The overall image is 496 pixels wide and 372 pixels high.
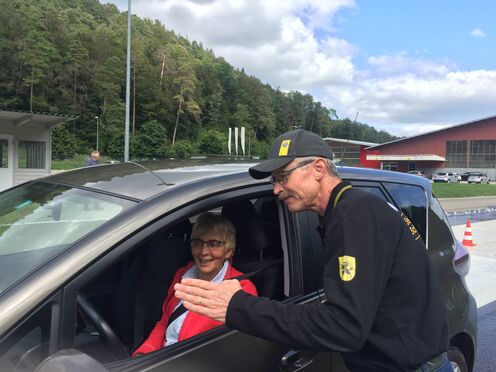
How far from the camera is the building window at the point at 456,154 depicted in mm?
75125

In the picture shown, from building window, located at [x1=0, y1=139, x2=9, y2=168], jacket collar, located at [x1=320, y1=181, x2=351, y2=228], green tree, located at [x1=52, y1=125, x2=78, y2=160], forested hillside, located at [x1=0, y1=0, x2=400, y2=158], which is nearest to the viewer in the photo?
jacket collar, located at [x1=320, y1=181, x2=351, y2=228]

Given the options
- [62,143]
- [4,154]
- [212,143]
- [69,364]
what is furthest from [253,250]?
[212,143]

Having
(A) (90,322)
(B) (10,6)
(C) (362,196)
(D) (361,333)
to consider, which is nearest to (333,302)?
(D) (361,333)

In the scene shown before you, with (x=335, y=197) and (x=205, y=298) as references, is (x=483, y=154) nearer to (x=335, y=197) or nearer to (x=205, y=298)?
(x=335, y=197)

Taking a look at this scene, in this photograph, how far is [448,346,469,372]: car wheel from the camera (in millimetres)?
2619

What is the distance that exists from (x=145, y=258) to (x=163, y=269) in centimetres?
12

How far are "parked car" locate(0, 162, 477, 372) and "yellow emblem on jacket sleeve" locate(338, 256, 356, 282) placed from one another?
573mm

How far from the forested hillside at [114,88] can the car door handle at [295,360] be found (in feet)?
205

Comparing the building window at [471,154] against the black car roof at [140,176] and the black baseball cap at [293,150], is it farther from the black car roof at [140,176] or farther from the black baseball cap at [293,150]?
the black baseball cap at [293,150]

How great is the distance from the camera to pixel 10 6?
80.6 metres

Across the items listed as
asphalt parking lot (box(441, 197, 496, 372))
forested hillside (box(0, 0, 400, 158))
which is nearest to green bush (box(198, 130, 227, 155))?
forested hillside (box(0, 0, 400, 158))

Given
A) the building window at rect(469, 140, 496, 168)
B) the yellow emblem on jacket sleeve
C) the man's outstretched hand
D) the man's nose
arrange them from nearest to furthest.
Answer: the yellow emblem on jacket sleeve
the man's outstretched hand
the man's nose
the building window at rect(469, 140, 496, 168)

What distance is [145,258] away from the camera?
7.94 feet

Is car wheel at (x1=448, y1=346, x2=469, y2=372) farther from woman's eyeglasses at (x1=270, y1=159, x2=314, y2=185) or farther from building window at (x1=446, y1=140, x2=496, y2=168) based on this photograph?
building window at (x1=446, y1=140, x2=496, y2=168)
